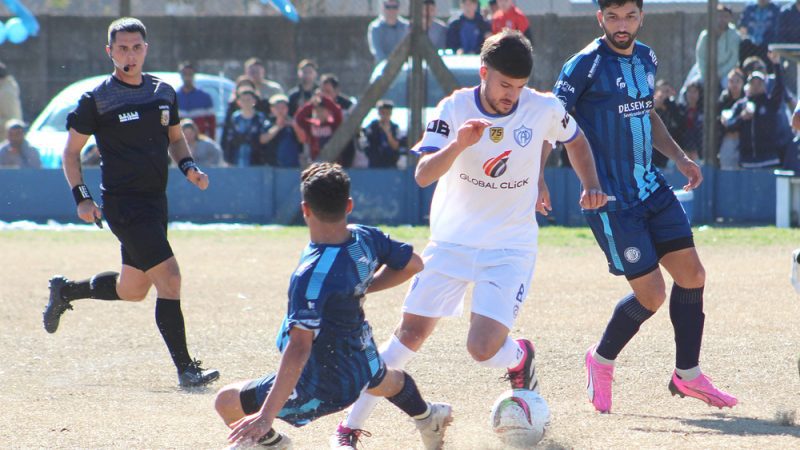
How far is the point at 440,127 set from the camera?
5.12 meters

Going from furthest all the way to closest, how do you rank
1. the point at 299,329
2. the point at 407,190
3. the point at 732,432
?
the point at 407,190 < the point at 732,432 < the point at 299,329

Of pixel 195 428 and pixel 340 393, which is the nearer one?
pixel 340 393

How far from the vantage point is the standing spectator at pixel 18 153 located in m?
15.9

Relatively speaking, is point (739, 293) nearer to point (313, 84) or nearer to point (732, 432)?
point (732, 432)

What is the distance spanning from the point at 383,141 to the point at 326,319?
11.5 meters

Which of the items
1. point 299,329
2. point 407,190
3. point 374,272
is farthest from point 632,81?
point 407,190

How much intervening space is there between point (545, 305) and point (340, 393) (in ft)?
16.1

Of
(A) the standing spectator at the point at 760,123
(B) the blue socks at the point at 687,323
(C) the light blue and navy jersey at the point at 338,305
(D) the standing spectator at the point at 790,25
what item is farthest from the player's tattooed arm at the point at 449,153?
(D) the standing spectator at the point at 790,25

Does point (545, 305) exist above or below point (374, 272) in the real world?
below

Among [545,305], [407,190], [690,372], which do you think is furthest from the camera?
[407,190]

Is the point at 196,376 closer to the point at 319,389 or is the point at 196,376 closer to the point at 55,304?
the point at 55,304

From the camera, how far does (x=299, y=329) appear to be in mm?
4328

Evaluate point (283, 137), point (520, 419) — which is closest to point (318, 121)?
point (283, 137)

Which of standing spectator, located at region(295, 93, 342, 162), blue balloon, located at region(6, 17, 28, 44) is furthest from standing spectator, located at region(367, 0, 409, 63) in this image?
blue balloon, located at region(6, 17, 28, 44)
